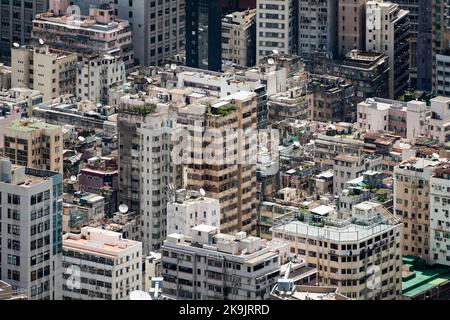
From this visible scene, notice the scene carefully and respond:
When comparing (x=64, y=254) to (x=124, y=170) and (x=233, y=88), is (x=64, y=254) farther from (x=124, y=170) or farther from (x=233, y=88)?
(x=233, y=88)

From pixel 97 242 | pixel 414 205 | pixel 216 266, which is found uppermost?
pixel 216 266

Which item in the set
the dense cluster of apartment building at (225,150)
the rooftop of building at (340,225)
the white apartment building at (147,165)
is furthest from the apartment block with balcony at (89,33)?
the rooftop of building at (340,225)

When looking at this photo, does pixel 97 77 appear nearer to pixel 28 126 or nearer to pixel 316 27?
pixel 316 27

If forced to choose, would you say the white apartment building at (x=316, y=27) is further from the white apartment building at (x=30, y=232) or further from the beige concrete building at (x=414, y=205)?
the white apartment building at (x=30, y=232)

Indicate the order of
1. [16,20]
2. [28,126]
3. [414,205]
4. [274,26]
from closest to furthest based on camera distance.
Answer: [414,205] → [28,126] → [274,26] → [16,20]

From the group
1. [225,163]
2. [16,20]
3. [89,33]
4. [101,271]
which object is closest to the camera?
[101,271]

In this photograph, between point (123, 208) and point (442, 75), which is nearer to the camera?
point (123, 208)

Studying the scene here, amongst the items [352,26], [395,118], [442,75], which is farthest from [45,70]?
[442,75]

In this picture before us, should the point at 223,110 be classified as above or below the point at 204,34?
below
